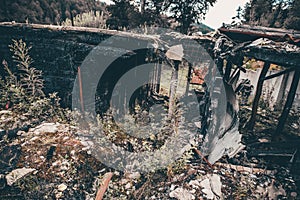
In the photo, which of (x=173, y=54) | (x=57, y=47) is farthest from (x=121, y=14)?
(x=173, y=54)

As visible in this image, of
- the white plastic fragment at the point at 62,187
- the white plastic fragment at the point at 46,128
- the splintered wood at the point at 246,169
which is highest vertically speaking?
the white plastic fragment at the point at 46,128

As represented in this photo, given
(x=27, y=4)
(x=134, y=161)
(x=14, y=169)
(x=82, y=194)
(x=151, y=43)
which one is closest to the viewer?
(x=82, y=194)

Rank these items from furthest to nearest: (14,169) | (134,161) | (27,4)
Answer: (27,4) < (134,161) < (14,169)

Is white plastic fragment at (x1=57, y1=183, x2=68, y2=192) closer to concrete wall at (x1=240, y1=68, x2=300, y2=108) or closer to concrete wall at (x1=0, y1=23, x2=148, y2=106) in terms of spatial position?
concrete wall at (x1=0, y1=23, x2=148, y2=106)

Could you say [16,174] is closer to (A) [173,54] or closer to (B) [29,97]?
(B) [29,97]

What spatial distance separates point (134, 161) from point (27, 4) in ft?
38.1

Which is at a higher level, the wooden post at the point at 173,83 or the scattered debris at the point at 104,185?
the wooden post at the point at 173,83

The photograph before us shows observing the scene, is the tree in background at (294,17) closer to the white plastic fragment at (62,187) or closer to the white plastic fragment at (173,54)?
the white plastic fragment at (173,54)

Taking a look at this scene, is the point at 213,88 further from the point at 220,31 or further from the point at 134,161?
the point at 134,161

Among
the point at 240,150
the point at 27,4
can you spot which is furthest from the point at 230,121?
the point at 27,4

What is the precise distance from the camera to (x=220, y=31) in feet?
17.8

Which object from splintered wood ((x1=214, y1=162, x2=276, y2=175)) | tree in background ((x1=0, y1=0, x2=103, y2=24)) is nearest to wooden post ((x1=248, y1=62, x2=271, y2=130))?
splintered wood ((x1=214, y1=162, x2=276, y2=175))

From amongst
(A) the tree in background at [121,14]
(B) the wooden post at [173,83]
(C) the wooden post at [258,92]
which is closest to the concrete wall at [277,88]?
(C) the wooden post at [258,92]

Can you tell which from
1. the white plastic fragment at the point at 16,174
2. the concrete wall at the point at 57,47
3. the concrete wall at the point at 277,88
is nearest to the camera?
the white plastic fragment at the point at 16,174
